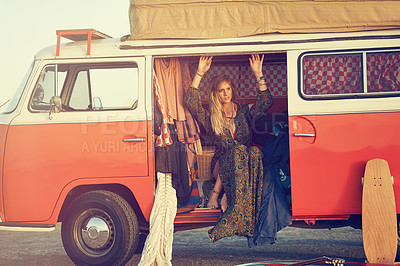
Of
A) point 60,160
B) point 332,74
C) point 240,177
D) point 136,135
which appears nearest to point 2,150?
point 60,160

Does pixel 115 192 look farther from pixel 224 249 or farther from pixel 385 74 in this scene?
pixel 385 74

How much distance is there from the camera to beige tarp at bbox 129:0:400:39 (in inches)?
231

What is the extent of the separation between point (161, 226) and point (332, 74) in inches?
94.5

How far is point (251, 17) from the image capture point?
6.01 metres

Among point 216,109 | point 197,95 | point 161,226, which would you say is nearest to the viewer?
point 161,226

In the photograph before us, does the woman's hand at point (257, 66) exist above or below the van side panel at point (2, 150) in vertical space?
above

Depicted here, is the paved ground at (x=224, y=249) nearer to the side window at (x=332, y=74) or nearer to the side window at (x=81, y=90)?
the side window at (x=81, y=90)

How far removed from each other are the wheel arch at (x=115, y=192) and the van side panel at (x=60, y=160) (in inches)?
6.9

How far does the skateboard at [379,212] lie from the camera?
566cm

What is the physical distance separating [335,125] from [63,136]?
2.89 metres

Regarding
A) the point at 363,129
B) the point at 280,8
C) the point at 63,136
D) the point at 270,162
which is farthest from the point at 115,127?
the point at 363,129

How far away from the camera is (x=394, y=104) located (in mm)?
5762

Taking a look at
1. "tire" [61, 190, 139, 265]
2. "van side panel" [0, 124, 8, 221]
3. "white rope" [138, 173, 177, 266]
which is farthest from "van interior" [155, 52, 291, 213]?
"van side panel" [0, 124, 8, 221]

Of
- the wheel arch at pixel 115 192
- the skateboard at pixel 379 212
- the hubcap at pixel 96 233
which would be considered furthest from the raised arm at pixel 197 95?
the skateboard at pixel 379 212
